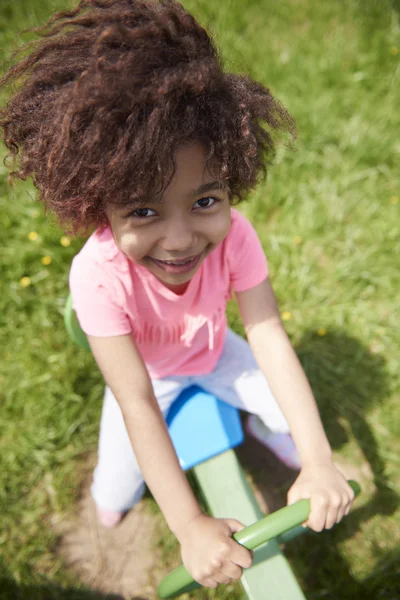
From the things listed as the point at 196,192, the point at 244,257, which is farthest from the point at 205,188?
the point at 244,257

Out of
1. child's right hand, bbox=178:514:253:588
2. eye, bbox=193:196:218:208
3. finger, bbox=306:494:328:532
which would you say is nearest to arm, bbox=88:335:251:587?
child's right hand, bbox=178:514:253:588

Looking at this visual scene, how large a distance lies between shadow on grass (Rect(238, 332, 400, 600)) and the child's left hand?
0.55 m

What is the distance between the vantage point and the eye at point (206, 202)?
0.92 m

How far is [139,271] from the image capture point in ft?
3.78

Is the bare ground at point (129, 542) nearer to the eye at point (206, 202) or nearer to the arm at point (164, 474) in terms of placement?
the arm at point (164, 474)

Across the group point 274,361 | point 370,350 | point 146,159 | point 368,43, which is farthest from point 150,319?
point 368,43

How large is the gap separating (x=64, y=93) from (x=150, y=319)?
0.57 meters

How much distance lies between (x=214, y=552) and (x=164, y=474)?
0.19 m

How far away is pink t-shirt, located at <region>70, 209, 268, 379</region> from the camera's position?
1.13m

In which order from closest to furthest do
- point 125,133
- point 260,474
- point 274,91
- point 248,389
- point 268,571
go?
point 125,133, point 268,571, point 248,389, point 260,474, point 274,91

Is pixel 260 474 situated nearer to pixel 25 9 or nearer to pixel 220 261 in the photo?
pixel 220 261

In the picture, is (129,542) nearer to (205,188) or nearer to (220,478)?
(220,478)

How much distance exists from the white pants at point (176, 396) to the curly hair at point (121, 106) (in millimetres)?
661

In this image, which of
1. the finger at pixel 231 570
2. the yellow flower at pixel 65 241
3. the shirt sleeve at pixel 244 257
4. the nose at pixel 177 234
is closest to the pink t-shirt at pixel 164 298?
the shirt sleeve at pixel 244 257
